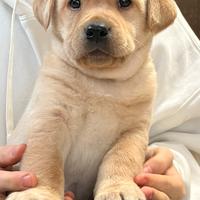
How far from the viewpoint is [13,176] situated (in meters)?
1.00

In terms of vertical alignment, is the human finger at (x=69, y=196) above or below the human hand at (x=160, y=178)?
above

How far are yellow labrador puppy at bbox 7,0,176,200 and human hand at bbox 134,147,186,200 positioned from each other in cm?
4

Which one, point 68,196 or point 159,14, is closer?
point 68,196

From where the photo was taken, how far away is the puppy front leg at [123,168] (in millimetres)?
988

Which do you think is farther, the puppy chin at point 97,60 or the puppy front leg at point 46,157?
the puppy chin at point 97,60

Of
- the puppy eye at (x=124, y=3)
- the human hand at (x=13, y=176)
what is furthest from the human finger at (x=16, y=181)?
the puppy eye at (x=124, y=3)

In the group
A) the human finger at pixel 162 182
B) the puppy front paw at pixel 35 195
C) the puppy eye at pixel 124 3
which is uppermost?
the puppy eye at pixel 124 3

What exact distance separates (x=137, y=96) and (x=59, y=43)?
0.24 meters

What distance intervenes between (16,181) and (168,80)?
0.68 meters

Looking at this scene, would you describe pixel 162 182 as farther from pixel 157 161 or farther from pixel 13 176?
pixel 13 176

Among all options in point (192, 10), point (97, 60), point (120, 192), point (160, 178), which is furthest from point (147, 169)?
point (192, 10)

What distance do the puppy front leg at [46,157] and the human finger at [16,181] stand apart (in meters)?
0.01

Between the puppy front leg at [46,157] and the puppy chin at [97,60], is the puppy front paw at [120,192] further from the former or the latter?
the puppy chin at [97,60]

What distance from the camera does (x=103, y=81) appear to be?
1147 millimetres
